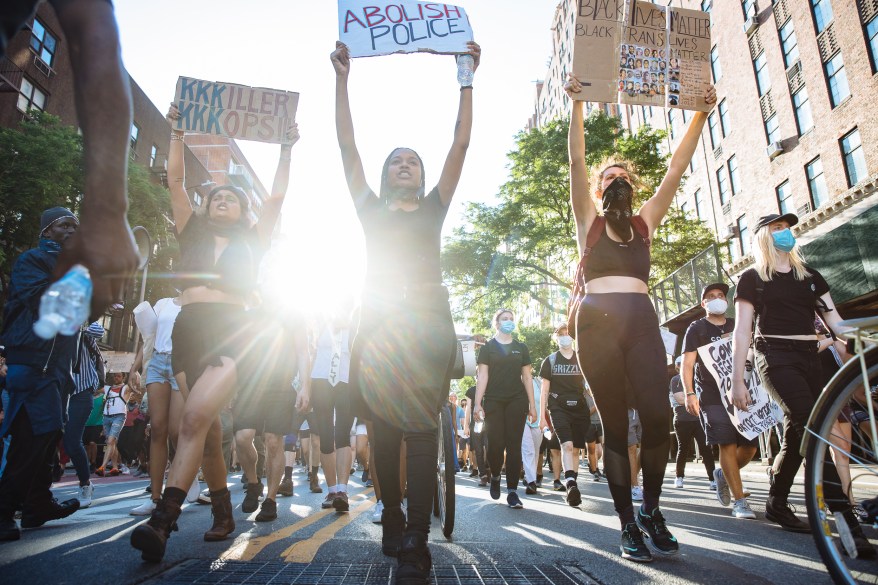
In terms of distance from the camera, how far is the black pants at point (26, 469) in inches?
150

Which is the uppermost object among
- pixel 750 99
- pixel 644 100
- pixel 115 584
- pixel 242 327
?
pixel 750 99

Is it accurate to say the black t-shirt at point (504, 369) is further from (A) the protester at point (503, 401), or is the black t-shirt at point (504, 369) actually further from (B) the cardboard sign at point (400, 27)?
(B) the cardboard sign at point (400, 27)

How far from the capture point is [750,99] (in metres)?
27.6

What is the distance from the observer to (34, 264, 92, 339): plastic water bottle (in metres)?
1.08

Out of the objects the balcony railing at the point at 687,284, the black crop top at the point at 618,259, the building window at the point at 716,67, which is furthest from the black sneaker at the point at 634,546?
the building window at the point at 716,67

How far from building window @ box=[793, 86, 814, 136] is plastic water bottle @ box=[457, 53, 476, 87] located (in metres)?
24.1

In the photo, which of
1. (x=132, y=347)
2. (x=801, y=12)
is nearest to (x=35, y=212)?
(x=132, y=347)

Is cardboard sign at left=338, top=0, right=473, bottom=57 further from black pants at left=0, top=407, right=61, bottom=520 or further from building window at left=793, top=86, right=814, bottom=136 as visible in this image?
building window at left=793, top=86, right=814, bottom=136

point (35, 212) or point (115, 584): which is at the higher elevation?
point (35, 212)

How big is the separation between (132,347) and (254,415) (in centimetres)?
3753

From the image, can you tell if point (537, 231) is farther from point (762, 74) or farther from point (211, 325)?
point (211, 325)

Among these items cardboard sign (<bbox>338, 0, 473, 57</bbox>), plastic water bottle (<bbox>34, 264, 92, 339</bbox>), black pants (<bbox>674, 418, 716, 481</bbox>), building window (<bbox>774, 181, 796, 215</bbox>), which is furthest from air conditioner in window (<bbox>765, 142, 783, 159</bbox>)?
plastic water bottle (<bbox>34, 264, 92, 339</bbox>)

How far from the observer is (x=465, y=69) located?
151 inches

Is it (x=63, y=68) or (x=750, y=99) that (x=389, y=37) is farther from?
(x=63, y=68)
